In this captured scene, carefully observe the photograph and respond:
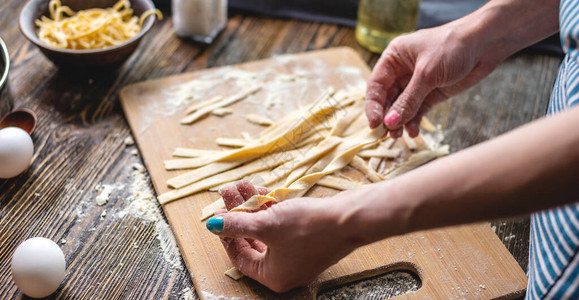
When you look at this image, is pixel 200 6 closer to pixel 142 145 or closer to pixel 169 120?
pixel 169 120

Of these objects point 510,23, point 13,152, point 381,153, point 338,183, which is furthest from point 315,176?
point 13,152

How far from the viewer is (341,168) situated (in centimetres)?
183

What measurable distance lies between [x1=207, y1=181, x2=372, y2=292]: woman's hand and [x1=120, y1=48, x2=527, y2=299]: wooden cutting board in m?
0.08

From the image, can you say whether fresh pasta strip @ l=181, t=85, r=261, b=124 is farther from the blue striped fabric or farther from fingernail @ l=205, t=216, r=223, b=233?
the blue striped fabric

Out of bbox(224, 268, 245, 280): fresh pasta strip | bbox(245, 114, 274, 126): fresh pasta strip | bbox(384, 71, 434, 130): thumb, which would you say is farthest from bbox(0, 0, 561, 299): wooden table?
bbox(245, 114, 274, 126): fresh pasta strip

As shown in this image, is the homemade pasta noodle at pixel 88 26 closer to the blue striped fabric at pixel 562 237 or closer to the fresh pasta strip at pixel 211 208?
the fresh pasta strip at pixel 211 208

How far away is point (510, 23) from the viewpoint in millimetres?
1719

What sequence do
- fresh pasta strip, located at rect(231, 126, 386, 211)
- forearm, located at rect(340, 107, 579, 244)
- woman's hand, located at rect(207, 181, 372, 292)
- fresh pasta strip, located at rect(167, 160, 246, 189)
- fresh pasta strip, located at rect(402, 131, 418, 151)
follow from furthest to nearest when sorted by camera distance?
fresh pasta strip, located at rect(402, 131, 418, 151)
fresh pasta strip, located at rect(167, 160, 246, 189)
fresh pasta strip, located at rect(231, 126, 386, 211)
woman's hand, located at rect(207, 181, 372, 292)
forearm, located at rect(340, 107, 579, 244)

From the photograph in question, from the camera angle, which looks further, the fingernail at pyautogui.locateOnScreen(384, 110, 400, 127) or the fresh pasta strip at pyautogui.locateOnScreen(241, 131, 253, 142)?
the fresh pasta strip at pyautogui.locateOnScreen(241, 131, 253, 142)

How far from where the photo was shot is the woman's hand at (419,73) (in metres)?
1.76

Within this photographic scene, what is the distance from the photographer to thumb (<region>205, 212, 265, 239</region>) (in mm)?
1321

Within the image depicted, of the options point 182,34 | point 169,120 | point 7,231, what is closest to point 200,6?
point 182,34

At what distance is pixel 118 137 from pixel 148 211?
418 mm

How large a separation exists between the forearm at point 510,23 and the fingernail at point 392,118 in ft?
1.13
